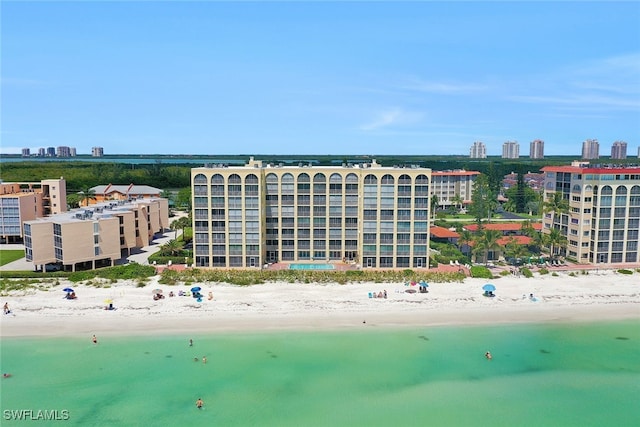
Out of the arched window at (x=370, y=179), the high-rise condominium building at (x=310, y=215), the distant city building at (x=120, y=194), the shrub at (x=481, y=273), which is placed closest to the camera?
the shrub at (x=481, y=273)

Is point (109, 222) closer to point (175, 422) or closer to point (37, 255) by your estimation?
point (37, 255)

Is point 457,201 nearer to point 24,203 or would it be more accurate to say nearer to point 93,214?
point 93,214

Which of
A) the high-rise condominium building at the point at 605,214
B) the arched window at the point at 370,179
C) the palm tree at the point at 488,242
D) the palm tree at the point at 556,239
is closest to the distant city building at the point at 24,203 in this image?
the arched window at the point at 370,179

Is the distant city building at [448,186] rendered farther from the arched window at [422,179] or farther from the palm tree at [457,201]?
the arched window at [422,179]

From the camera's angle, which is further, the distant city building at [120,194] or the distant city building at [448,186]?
the distant city building at [448,186]

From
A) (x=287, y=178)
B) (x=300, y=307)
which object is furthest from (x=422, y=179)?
(x=300, y=307)

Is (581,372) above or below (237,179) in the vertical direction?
below

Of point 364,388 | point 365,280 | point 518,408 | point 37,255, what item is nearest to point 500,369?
point 518,408
